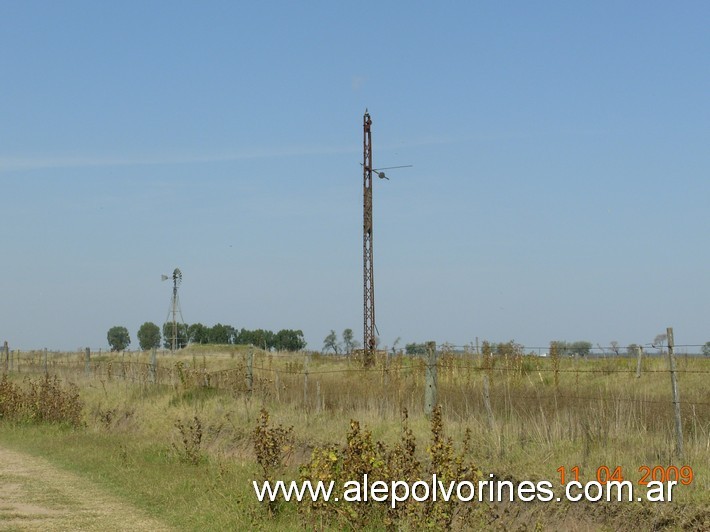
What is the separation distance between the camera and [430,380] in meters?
A: 16.4

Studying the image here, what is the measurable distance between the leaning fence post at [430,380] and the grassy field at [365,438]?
287 millimetres

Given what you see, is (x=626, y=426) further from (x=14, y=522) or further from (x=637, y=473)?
(x=14, y=522)

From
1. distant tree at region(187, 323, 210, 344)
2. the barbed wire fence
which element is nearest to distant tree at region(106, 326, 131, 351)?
distant tree at region(187, 323, 210, 344)

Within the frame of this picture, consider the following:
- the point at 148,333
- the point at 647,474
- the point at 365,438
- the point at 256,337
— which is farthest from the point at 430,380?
the point at 148,333

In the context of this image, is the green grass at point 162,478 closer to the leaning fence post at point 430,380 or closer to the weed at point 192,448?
the weed at point 192,448

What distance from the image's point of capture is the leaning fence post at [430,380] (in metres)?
16.3

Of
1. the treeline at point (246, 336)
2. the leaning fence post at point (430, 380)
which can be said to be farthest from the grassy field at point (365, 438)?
the treeline at point (246, 336)

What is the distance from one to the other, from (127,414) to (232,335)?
3983 inches

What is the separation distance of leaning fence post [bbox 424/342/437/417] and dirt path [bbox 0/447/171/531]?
618 centimetres

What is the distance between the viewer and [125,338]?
504ft

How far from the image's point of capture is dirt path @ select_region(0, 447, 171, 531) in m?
10.9

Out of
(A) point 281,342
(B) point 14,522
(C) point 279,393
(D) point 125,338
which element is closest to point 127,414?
(C) point 279,393

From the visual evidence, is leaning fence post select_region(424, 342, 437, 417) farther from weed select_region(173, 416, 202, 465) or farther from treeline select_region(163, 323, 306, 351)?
treeline select_region(163, 323, 306, 351)

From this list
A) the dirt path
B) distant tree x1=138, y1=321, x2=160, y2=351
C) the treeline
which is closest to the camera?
the dirt path
